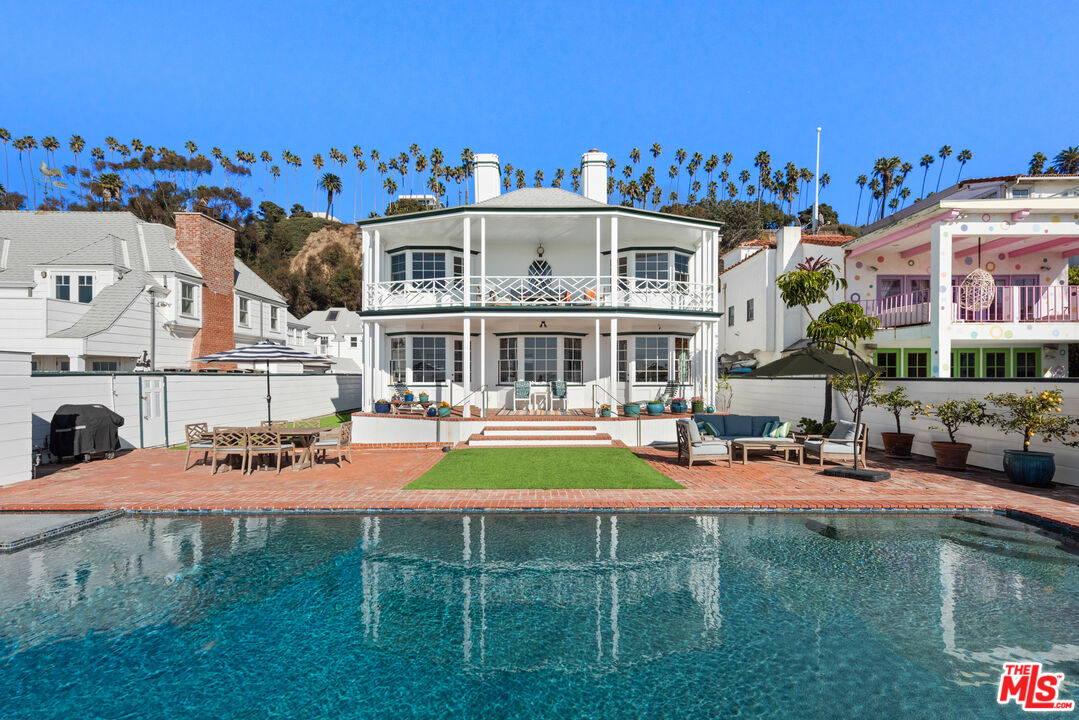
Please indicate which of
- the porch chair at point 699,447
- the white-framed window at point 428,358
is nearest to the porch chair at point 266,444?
the white-framed window at point 428,358

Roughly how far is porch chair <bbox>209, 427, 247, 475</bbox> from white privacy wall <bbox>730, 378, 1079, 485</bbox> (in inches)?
579

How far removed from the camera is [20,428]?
10.0 metres

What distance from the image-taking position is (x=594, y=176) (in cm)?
2134

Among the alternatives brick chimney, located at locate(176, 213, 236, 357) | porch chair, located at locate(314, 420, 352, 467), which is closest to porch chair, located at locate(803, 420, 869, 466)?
porch chair, located at locate(314, 420, 352, 467)

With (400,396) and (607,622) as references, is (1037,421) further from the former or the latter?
(400,396)

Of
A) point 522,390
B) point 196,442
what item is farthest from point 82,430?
point 522,390

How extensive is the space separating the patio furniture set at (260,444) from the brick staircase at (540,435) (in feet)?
12.2

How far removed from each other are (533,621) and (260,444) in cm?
848

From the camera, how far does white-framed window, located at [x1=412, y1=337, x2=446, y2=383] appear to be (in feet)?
61.1

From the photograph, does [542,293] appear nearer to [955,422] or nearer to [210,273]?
[955,422]

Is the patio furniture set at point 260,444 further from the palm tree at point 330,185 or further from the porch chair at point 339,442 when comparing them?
the palm tree at point 330,185

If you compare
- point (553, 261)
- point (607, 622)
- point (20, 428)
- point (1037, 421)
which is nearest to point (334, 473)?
point (20, 428)

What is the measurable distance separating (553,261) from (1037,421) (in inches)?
535

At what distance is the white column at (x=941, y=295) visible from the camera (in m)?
14.2
